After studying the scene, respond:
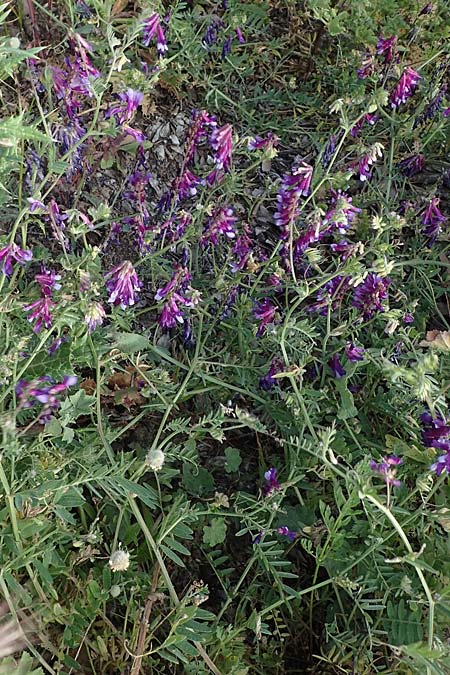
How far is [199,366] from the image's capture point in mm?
1781

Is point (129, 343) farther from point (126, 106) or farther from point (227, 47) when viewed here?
point (227, 47)

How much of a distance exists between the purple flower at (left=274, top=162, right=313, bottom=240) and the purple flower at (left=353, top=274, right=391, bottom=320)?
0.82 feet

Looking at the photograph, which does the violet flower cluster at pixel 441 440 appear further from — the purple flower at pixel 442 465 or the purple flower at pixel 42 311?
the purple flower at pixel 42 311

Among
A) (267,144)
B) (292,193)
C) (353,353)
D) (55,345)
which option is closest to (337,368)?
(353,353)

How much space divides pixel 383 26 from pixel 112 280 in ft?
5.34

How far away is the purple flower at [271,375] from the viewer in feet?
5.63

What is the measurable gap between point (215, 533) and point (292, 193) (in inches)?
33.8

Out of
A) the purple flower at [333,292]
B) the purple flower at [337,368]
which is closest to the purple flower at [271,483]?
the purple flower at [337,368]

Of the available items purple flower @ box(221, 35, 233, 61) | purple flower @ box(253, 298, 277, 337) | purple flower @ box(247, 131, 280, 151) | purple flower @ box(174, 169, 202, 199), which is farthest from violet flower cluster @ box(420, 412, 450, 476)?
purple flower @ box(221, 35, 233, 61)

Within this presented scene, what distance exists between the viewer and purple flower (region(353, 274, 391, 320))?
1.72 m

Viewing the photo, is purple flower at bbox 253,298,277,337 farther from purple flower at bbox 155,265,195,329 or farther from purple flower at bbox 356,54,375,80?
purple flower at bbox 356,54,375,80

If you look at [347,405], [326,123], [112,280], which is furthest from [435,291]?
[112,280]

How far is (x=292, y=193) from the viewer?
163 centimetres

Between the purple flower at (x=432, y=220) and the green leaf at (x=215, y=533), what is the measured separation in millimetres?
1057
